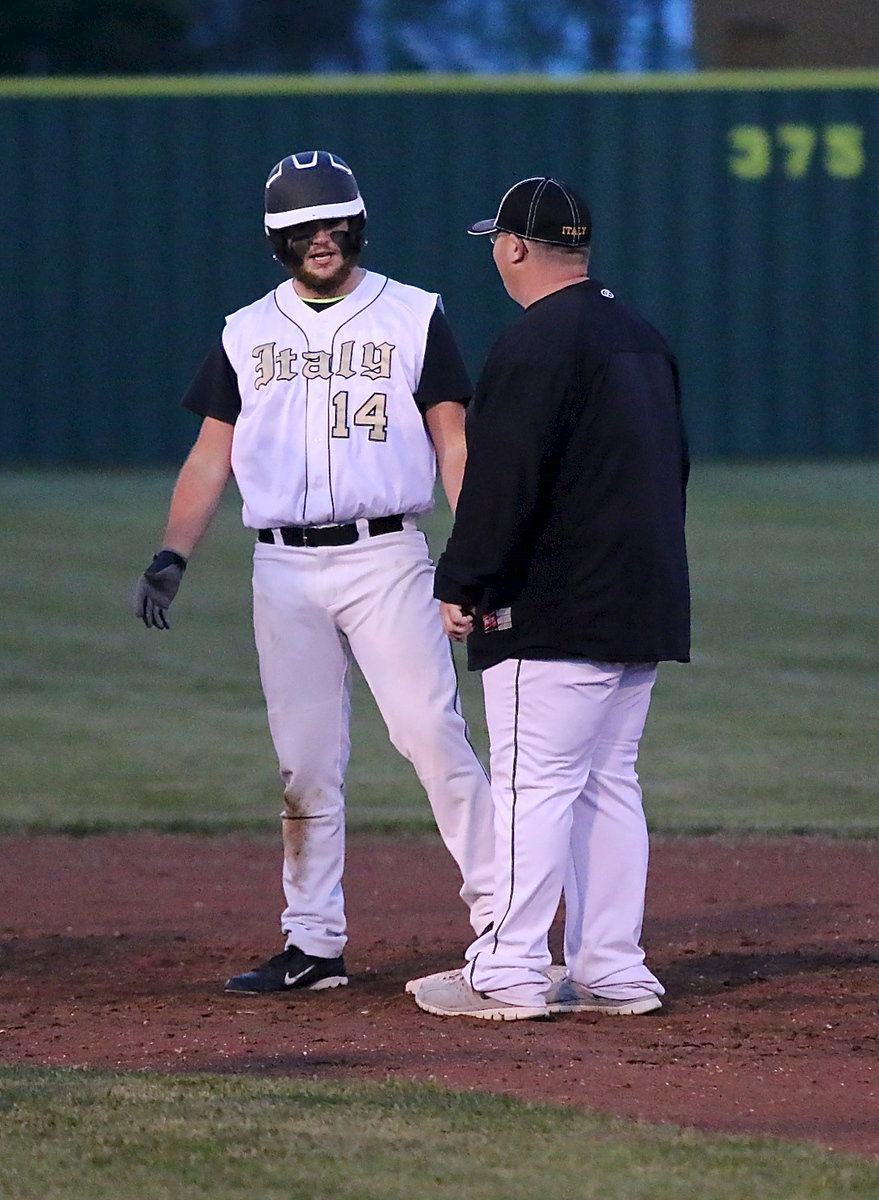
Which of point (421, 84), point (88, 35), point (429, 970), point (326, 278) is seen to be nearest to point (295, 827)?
point (429, 970)

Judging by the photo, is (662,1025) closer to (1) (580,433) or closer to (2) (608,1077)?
(2) (608,1077)

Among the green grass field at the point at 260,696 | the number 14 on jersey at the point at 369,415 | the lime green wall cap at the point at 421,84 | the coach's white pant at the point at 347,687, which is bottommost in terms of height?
the green grass field at the point at 260,696

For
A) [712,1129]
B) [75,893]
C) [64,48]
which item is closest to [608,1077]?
[712,1129]

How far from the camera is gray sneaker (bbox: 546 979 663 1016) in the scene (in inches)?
180

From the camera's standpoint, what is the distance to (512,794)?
4.43 meters

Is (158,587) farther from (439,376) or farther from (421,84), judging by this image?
(421,84)

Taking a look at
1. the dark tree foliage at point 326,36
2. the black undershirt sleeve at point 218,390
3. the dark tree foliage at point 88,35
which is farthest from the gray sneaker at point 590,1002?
the dark tree foliage at point 88,35

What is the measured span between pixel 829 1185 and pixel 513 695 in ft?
4.85

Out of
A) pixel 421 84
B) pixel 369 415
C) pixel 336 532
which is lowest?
pixel 336 532

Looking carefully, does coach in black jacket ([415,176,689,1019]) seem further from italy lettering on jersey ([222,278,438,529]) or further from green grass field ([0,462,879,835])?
green grass field ([0,462,879,835])

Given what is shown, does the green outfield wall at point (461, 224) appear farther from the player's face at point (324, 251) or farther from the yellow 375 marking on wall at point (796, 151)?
the player's face at point (324, 251)

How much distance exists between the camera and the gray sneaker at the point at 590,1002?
4.56 meters

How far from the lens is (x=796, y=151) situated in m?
19.5

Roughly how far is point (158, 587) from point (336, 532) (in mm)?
474
